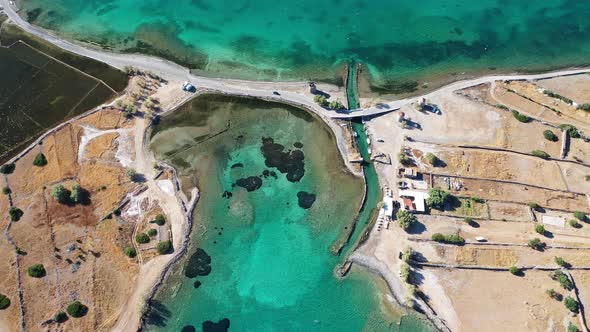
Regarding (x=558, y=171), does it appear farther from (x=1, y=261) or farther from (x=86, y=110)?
(x=1, y=261)

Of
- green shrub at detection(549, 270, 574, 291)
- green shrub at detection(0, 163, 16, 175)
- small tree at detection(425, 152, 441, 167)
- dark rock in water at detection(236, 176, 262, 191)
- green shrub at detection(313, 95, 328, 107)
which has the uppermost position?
green shrub at detection(313, 95, 328, 107)

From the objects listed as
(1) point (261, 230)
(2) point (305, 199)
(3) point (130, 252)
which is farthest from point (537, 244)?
(3) point (130, 252)

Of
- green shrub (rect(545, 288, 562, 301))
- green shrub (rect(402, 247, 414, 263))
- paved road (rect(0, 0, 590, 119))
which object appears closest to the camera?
green shrub (rect(545, 288, 562, 301))

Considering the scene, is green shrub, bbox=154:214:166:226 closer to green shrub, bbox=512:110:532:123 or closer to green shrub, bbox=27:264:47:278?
green shrub, bbox=27:264:47:278

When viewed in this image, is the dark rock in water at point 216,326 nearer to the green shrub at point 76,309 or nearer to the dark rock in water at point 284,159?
the green shrub at point 76,309

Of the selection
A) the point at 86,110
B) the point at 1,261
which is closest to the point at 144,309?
the point at 1,261

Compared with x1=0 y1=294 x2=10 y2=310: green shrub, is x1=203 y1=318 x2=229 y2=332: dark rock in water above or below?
below

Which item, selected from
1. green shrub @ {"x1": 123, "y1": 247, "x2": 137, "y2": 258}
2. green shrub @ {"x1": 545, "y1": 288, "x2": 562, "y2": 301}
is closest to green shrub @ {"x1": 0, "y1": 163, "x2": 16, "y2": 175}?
green shrub @ {"x1": 123, "y1": 247, "x2": 137, "y2": 258}
